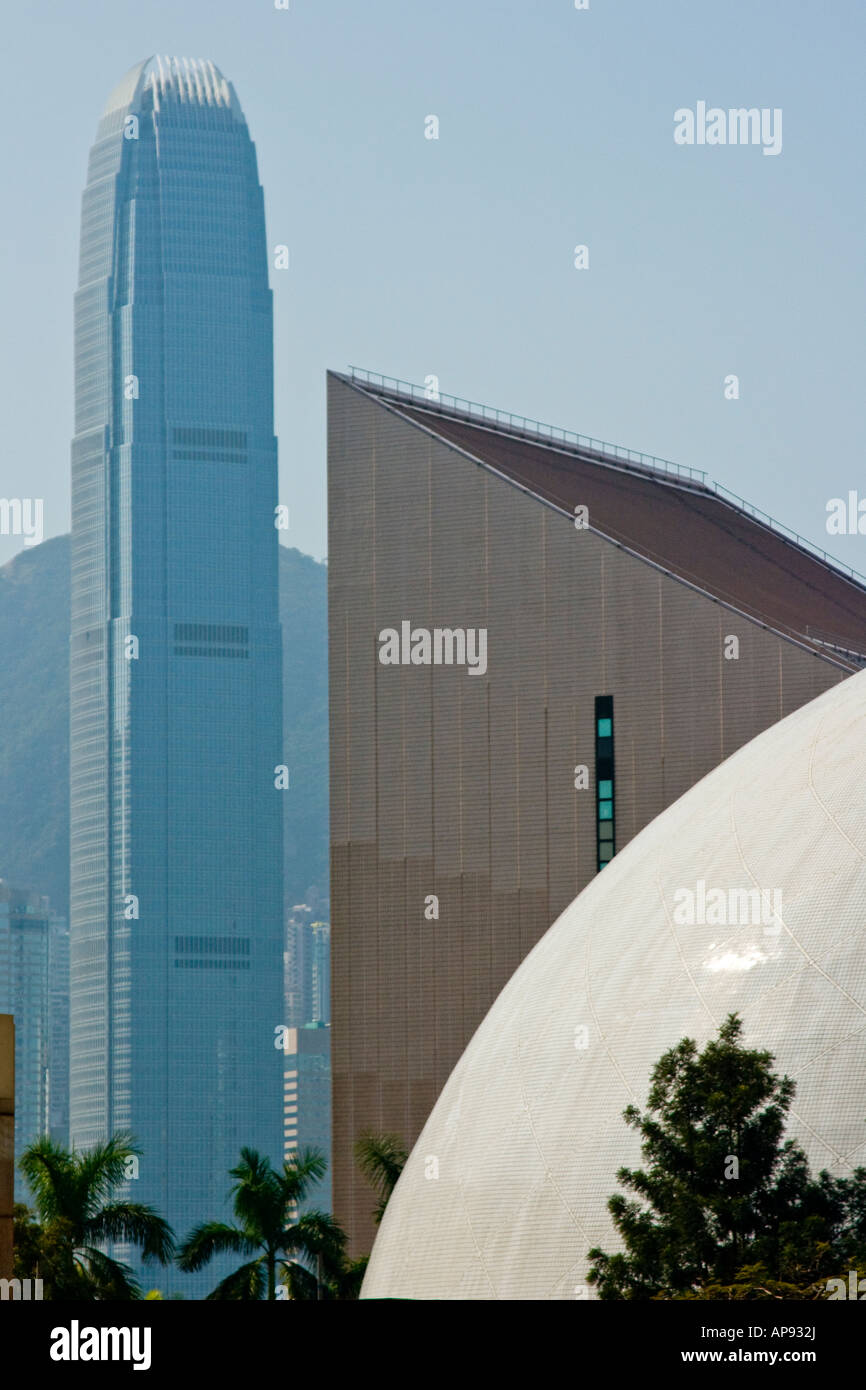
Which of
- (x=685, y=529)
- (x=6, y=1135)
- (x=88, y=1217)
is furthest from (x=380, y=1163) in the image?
(x=6, y=1135)

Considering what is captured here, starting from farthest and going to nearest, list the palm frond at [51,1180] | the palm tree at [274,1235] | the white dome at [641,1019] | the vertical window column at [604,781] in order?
the vertical window column at [604,781] < the palm tree at [274,1235] < the palm frond at [51,1180] < the white dome at [641,1019]

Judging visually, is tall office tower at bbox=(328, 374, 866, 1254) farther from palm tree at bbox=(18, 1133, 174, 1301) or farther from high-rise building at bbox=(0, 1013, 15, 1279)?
high-rise building at bbox=(0, 1013, 15, 1279)

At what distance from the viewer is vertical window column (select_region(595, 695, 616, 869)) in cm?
6075

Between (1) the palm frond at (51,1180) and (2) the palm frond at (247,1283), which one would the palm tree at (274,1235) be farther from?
(1) the palm frond at (51,1180)

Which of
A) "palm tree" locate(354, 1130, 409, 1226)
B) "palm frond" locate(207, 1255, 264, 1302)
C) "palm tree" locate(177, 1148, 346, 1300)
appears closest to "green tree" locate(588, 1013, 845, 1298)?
"palm frond" locate(207, 1255, 264, 1302)

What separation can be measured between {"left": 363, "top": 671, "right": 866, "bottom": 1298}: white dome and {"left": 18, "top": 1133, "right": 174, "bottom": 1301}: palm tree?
5.26 metres

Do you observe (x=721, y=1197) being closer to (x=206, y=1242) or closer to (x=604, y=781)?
(x=206, y=1242)

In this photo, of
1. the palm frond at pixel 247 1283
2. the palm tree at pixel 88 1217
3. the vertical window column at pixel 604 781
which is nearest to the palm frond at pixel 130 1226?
the palm tree at pixel 88 1217

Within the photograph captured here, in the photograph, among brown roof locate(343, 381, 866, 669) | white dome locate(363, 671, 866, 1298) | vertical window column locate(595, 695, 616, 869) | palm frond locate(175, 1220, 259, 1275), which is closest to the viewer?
white dome locate(363, 671, 866, 1298)

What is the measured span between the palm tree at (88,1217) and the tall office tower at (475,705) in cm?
1508

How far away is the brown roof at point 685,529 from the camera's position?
65500 millimetres

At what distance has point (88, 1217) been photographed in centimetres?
4575
